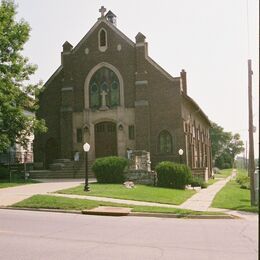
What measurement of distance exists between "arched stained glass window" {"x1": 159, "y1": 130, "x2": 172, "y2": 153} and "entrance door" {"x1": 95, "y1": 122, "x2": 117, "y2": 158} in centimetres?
373

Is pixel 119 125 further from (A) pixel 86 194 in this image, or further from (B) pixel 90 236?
(B) pixel 90 236

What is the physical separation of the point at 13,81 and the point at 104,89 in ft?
25.0

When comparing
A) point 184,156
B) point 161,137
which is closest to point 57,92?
point 161,137

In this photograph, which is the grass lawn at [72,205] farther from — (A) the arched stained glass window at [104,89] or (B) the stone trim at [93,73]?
(A) the arched stained glass window at [104,89]

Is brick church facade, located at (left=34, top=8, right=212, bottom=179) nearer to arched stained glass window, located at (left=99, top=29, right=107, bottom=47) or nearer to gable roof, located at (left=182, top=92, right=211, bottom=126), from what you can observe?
arched stained glass window, located at (left=99, top=29, right=107, bottom=47)

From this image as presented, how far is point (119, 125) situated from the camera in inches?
1307

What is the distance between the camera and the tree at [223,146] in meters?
95.1

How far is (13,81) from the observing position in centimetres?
3002

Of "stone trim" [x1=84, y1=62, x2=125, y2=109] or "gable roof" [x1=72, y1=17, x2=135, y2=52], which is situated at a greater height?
"gable roof" [x1=72, y1=17, x2=135, y2=52]

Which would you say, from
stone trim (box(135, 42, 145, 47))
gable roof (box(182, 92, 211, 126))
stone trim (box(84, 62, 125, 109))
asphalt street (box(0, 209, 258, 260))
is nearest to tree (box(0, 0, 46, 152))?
stone trim (box(84, 62, 125, 109))

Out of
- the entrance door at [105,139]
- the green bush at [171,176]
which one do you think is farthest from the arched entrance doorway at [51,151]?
the green bush at [171,176]

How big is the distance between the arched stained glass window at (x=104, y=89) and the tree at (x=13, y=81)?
17.8 ft

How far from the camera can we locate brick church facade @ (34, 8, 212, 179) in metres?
32.4

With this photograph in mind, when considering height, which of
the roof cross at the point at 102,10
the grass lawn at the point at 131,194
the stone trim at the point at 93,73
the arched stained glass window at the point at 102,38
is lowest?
the grass lawn at the point at 131,194
